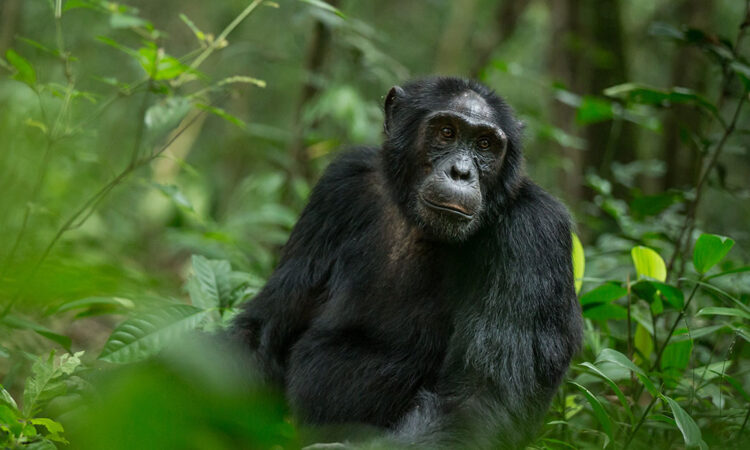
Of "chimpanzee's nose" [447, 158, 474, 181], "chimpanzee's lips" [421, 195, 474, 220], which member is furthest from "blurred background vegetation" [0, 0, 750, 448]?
"chimpanzee's lips" [421, 195, 474, 220]

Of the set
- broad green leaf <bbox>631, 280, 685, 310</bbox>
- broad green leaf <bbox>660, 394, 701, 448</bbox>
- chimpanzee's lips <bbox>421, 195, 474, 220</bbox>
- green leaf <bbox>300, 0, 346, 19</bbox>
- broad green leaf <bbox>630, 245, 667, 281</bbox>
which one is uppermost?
green leaf <bbox>300, 0, 346, 19</bbox>

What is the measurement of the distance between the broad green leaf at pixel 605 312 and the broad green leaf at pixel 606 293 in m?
0.18

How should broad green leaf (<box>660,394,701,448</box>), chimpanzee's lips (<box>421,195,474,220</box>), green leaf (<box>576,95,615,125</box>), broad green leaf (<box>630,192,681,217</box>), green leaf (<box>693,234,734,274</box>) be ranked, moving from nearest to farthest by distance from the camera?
broad green leaf (<box>660,394,701,448</box>), green leaf (<box>693,234,734,274</box>), chimpanzee's lips (<box>421,195,474,220</box>), broad green leaf (<box>630,192,681,217</box>), green leaf (<box>576,95,615,125</box>)

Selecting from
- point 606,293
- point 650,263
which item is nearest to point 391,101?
point 606,293

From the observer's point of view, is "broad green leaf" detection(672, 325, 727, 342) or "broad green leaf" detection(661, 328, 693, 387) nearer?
"broad green leaf" detection(672, 325, 727, 342)

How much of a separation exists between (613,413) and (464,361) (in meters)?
1.42

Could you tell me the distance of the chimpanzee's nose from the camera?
3969 millimetres

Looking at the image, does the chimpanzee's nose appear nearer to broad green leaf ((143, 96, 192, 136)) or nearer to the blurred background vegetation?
the blurred background vegetation

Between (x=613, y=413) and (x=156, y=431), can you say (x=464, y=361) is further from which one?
(x=156, y=431)

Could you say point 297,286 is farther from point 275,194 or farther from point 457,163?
point 275,194

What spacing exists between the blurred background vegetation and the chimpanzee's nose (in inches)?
34.7

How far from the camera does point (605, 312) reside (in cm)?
470

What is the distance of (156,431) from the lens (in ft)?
1.98

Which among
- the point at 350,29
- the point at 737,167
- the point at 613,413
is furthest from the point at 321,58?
the point at 737,167
